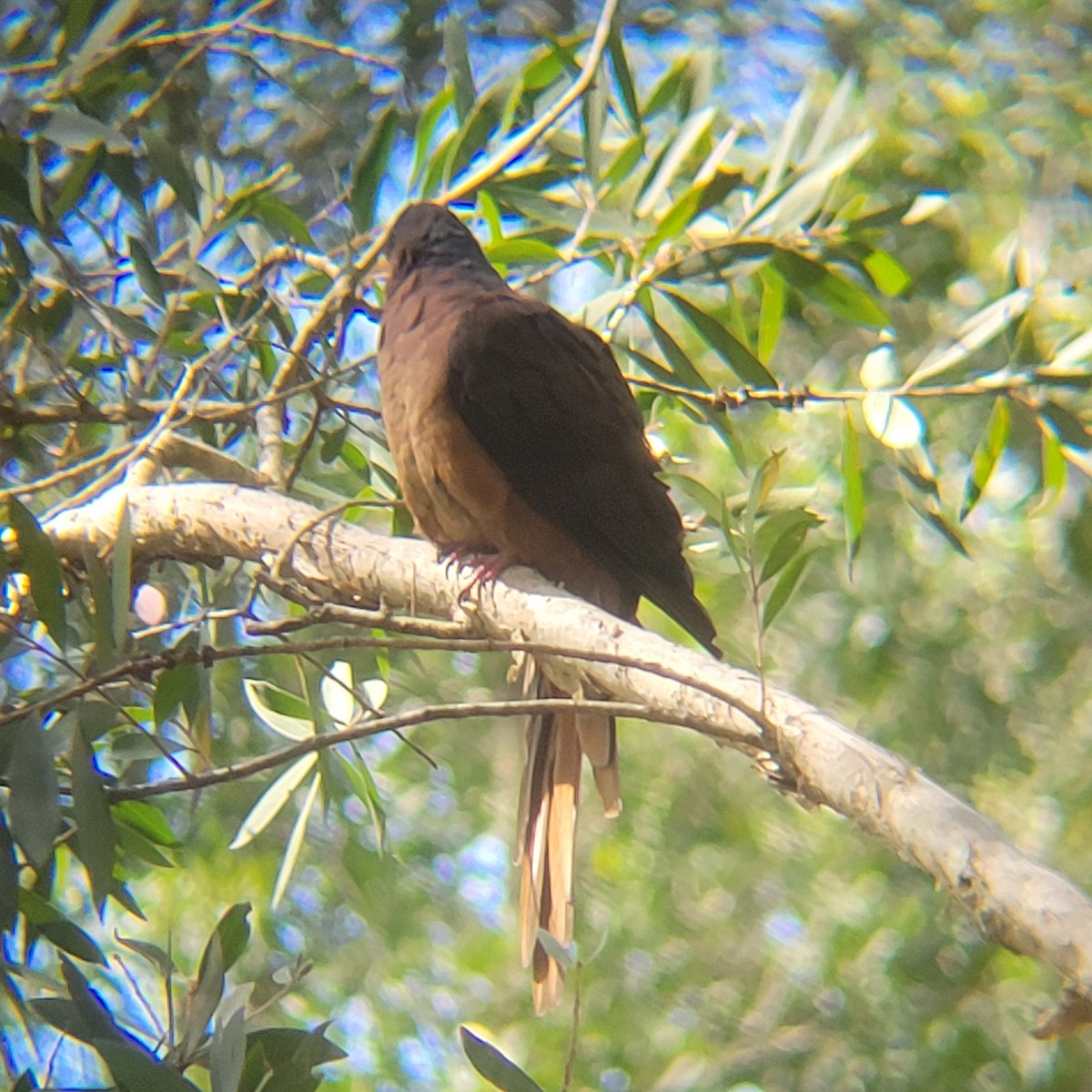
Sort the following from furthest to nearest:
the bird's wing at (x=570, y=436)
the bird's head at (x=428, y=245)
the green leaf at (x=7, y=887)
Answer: the bird's head at (x=428, y=245)
the bird's wing at (x=570, y=436)
the green leaf at (x=7, y=887)

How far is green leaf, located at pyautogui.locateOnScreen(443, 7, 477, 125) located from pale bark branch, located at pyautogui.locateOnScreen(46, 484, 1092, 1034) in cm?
71

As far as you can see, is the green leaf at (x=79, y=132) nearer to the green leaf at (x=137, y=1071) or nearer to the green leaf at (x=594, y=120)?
the green leaf at (x=594, y=120)

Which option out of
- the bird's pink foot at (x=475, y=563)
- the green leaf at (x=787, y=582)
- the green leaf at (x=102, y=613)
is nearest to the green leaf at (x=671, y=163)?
the bird's pink foot at (x=475, y=563)

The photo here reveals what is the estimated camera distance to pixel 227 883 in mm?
3930


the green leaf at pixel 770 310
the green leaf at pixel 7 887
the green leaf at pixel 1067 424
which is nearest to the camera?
the green leaf at pixel 7 887

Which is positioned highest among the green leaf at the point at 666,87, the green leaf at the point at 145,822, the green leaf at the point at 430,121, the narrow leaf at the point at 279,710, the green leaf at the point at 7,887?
the green leaf at the point at 666,87

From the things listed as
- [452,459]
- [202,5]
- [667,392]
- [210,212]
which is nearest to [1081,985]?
[667,392]

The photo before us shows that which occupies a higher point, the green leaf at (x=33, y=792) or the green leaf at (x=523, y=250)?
the green leaf at (x=523, y=250)

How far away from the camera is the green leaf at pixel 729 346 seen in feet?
6.90

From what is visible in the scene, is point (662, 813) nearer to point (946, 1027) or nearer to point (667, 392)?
point (946, 1027)

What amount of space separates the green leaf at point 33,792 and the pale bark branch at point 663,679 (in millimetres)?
443

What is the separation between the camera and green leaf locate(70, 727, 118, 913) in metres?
1.41

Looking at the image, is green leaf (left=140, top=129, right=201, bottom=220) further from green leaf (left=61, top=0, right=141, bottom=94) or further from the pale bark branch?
the pale bark branch

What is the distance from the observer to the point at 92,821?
56.1 inches
